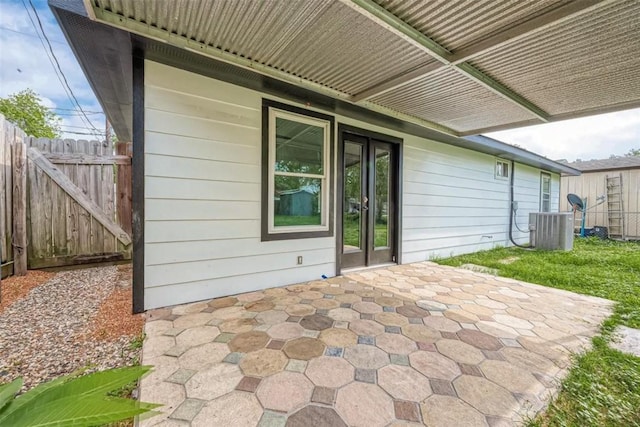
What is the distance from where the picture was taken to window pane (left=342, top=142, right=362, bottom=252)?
160 inches

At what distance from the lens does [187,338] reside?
2.00 m

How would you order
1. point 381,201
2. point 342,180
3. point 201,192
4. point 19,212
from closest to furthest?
point 201,192 < point 19,212 < point 342,180 < point 381,201

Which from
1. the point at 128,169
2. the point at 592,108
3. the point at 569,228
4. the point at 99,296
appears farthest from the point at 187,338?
the point at 569,228

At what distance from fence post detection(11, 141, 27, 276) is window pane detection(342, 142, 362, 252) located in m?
4.01

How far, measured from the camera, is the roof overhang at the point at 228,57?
1938mm

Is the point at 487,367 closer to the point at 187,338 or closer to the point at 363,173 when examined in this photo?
Answer: the point at 187,338

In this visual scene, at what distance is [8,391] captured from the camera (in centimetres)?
58

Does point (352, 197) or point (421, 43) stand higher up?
point (421, 43)

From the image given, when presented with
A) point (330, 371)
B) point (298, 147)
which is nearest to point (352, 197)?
point (298, 147)

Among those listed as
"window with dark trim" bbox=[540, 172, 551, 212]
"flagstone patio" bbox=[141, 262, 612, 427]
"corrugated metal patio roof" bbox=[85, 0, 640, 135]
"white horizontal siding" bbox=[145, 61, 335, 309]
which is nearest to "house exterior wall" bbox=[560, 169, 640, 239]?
"window with dark trim" bbox=[540, 172, 551, 212]

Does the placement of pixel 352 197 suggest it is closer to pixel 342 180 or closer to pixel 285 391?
pixel 342 180

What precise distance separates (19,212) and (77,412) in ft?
13.7

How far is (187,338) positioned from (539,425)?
7.07 feet

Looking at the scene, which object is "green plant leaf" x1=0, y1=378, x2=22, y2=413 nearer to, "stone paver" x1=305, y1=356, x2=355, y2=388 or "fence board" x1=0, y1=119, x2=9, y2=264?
"stone paver" x1=305, y1=356, x2=355, y2=388
